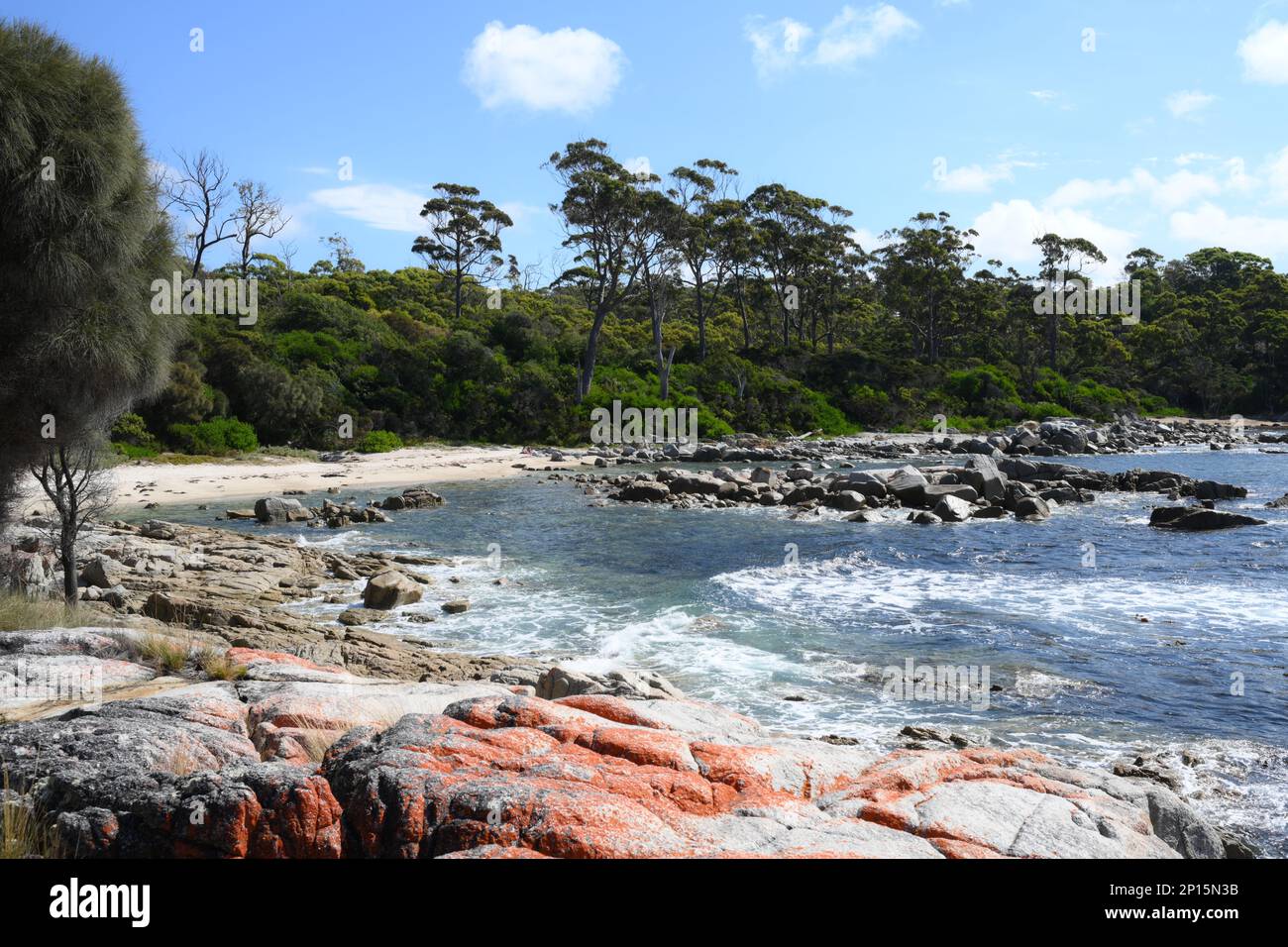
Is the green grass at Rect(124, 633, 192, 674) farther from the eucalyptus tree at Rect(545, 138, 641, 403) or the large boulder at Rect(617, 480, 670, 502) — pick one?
the eucalyptus tree at Rect(545, 138, 641, 403)

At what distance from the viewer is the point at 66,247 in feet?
27.4

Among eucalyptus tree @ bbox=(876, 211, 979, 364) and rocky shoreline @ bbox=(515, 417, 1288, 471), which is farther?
eucalyptus tree @ bbox=(876, 211, 979, 364)

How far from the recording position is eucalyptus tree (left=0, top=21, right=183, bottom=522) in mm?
8047

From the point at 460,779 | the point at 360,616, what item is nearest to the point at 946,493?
the point at 360,616

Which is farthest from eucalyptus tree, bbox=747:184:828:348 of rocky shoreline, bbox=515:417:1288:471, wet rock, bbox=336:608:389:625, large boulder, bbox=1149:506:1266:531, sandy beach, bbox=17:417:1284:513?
wet rock, bbox=336:608:389:625

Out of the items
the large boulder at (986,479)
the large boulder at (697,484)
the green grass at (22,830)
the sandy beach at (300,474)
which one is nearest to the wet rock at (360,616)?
the green grass at (22,830)

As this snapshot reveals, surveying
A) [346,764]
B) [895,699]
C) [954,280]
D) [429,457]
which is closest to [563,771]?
[346,764]

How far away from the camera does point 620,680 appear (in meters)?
8.72

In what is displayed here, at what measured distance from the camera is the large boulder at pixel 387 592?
1366cm

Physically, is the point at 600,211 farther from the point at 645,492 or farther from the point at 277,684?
the point at 277,684

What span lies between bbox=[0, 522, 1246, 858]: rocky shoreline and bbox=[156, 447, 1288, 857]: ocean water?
165 cm

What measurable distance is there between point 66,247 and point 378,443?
1312 inches

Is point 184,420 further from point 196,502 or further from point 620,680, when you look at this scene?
point 620,680
